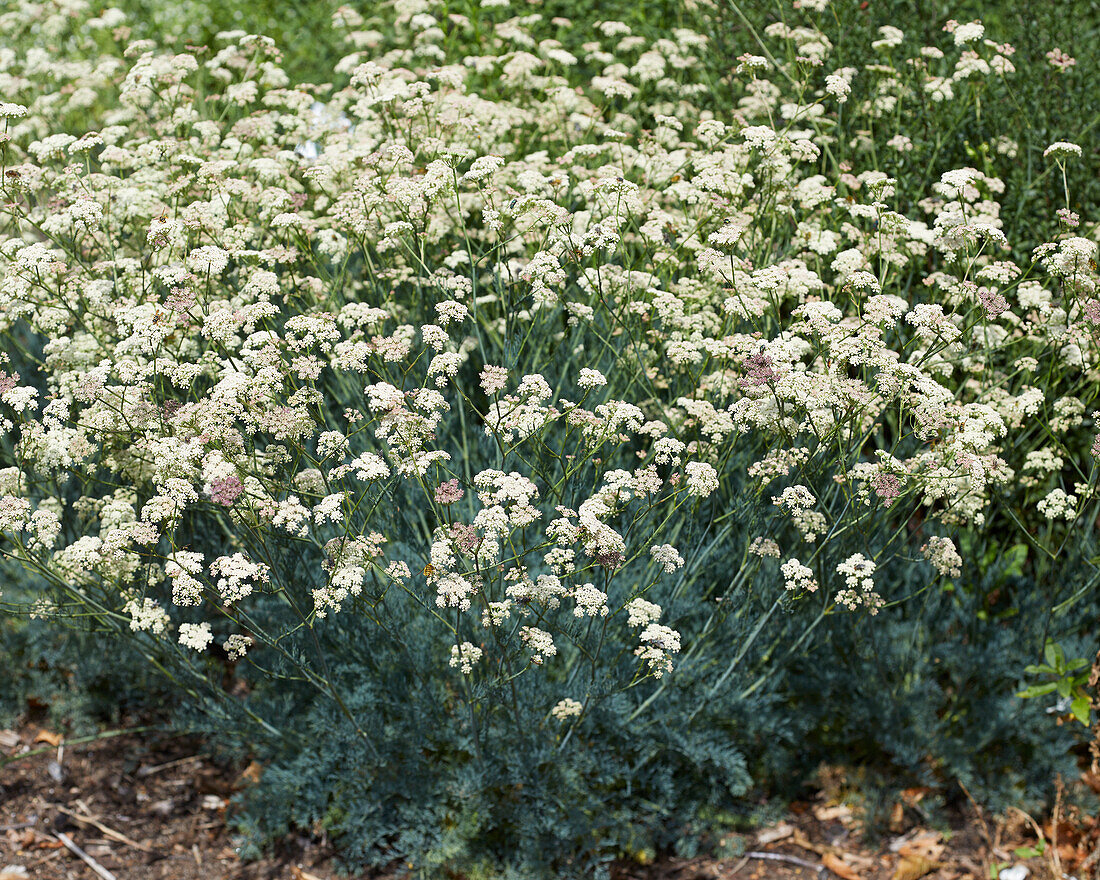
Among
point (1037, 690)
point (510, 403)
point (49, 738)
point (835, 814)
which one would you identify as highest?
point (510, 403)

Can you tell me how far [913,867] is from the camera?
3.85m

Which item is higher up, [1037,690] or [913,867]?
[1037,690]

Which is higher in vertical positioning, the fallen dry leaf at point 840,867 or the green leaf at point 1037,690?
the green leaf at point 1037,690

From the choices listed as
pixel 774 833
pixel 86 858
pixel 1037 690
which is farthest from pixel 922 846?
pixel 86 858

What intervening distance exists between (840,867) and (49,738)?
346cm

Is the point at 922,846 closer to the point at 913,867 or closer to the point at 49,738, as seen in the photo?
the point at 913,867

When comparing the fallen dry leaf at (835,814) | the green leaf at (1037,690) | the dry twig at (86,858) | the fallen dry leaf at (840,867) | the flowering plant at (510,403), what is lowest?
the fallen dry leaf at (835,814)

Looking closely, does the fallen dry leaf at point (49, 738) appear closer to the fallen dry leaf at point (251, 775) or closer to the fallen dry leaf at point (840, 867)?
the fallen dry leaf at point (251, 775)

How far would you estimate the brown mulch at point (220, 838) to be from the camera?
3.86m

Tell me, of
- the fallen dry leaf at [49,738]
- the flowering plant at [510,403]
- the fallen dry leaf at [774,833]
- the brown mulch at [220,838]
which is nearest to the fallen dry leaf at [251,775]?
the brown mulch at [220,838]

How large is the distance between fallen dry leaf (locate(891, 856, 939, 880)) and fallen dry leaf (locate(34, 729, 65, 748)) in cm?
362

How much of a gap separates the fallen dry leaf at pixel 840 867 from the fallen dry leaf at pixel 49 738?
3.35 metres

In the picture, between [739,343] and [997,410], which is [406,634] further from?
[997,410]

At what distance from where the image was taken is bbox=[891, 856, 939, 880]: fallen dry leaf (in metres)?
3.82
